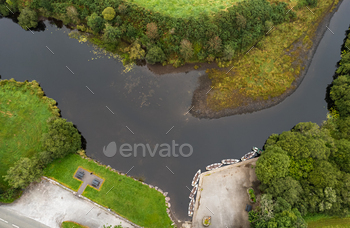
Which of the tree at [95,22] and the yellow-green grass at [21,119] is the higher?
the tree at [95,22]

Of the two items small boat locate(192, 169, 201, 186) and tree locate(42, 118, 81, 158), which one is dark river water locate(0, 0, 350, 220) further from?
tree locate(42, 118, 81, 158)

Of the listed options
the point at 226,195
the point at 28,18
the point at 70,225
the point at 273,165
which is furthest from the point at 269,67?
the point at 28,18

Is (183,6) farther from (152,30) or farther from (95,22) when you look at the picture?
(95,22)

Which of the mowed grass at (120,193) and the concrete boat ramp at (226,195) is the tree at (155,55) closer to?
the mowed grass at (120,193)

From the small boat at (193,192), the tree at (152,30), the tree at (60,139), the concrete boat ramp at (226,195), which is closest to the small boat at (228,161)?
the concrete boat ramp at (226,195)

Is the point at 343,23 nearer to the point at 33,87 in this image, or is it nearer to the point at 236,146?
the point at 236,146

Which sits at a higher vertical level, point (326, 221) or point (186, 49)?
point (186, 49)
